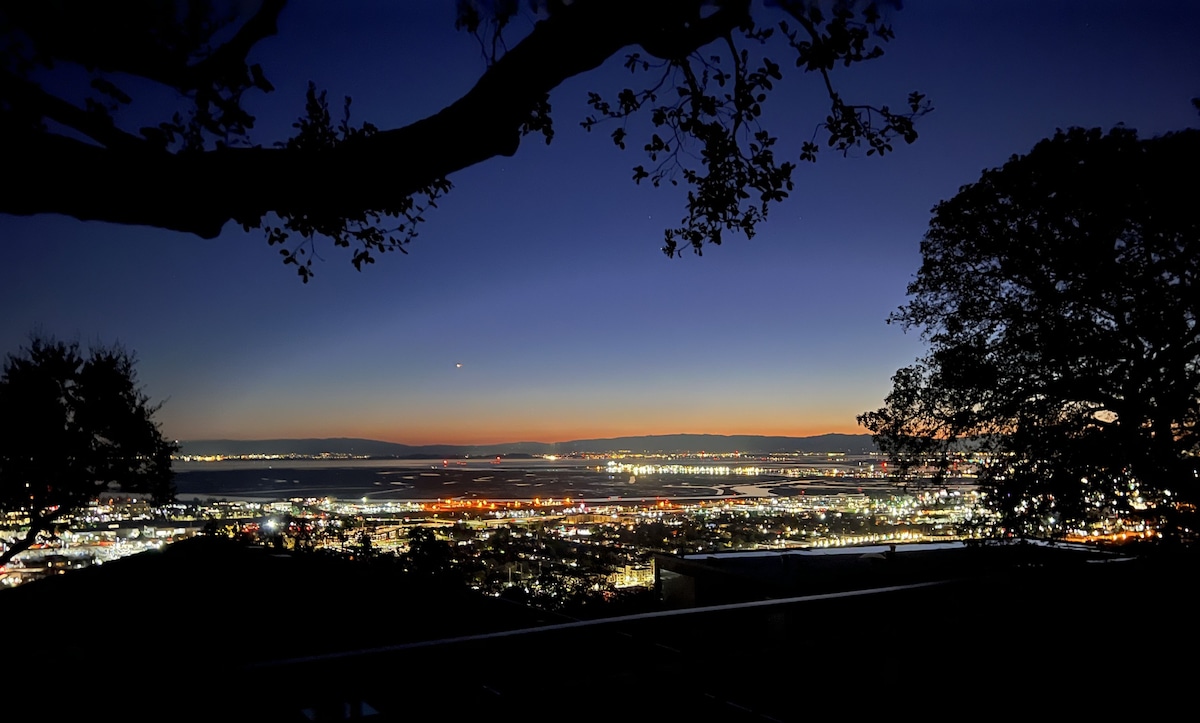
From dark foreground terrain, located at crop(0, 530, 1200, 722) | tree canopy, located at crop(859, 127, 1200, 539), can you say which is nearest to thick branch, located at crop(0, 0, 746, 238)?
dark foreground terrain, located at crop(0, 530, 1200, 722)

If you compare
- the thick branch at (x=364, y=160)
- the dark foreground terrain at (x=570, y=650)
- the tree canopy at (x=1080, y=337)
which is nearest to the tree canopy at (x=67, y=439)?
the dark foreground terrain at (x=570, y=650)

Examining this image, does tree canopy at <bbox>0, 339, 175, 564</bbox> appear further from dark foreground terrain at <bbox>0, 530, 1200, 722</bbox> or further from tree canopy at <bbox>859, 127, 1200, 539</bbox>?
tree canopy at <bbox>859, 127, 1200, 539</bbox>

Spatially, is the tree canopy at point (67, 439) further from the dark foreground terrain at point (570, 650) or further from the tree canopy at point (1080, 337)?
the tree canopy at point (1080, 337)

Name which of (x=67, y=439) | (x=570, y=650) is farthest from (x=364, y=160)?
(x=67, y=439)

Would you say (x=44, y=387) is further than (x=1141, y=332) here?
Yes

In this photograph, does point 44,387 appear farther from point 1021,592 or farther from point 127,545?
point 1021,592

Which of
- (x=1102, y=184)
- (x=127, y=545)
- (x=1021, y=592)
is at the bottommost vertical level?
(x=127, y=545)

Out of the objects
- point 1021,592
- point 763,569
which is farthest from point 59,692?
point 763,569
